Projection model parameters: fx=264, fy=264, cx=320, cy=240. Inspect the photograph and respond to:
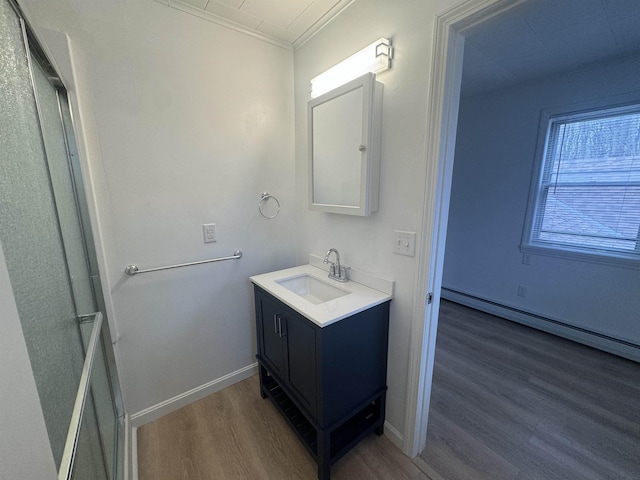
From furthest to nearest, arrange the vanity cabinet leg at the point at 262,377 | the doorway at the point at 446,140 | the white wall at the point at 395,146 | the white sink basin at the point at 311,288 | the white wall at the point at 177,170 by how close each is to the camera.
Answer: the vanity cabinet leg at the point at 262,377 < the white sink basin at the point at 311,288 < the white wall at the point at 177,170 < the white wall at the point at 395,146 < the doorway at the point at 446,140

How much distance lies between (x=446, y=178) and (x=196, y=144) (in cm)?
141

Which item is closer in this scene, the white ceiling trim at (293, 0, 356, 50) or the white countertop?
the white countertop

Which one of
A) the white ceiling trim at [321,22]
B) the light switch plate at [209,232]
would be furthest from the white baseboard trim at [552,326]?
the white ceiling trim at [321,22]

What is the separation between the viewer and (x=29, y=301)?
1.82ft

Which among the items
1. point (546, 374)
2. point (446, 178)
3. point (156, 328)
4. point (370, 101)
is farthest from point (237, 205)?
point (546, 374)

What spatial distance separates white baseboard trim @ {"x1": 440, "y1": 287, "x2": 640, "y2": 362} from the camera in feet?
7.45

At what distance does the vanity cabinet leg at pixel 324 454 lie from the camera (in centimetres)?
127

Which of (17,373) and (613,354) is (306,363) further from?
(613,354)

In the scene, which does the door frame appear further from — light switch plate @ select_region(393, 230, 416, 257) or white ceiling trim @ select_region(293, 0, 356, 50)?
white ceiling trim @ select_region(293, 0, 356, 50)

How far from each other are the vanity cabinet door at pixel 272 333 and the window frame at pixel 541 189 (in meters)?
2.71

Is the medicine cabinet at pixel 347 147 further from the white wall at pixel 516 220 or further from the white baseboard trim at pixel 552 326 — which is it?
the white baseboard trim at pixel 552 326

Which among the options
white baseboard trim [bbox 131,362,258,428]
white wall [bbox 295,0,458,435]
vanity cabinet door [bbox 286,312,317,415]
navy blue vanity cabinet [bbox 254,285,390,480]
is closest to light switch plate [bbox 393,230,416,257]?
white wall [bbox 295,0,458,435]

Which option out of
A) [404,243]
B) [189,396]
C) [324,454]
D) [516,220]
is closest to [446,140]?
[404,243]

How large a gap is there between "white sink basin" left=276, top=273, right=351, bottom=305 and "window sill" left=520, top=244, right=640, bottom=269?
2353 millimetres
